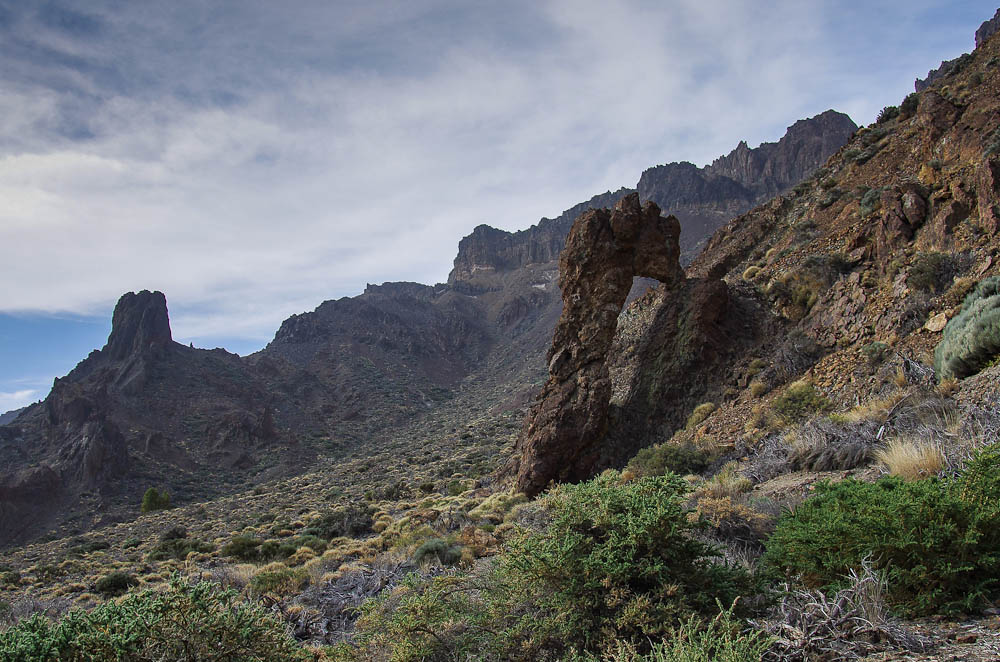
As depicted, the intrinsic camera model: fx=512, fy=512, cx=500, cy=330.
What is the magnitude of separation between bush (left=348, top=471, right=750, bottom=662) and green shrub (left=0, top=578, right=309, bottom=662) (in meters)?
0.80

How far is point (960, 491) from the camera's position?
3338 mm

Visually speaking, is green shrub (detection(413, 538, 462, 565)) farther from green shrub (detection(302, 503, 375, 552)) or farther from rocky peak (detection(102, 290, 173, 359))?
rocky peak (detection(102, 290, 173, 359))

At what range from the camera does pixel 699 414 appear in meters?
13.5

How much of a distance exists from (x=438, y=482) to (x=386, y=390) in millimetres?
49142

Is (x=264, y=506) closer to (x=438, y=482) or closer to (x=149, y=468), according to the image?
(x=438, y=482)

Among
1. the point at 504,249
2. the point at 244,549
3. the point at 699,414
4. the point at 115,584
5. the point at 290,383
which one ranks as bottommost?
the point at 244,549

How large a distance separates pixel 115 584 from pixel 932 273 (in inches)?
803

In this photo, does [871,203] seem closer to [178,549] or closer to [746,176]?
[178,549]

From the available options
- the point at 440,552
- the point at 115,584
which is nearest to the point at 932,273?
the point at 440,552

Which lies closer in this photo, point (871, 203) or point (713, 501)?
point (713, 501)

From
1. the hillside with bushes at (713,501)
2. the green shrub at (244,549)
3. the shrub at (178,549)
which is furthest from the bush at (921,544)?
the shrub at (178,549)

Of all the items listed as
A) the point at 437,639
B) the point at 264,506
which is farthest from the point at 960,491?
the point at 264,506

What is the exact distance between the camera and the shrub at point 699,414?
1334cm

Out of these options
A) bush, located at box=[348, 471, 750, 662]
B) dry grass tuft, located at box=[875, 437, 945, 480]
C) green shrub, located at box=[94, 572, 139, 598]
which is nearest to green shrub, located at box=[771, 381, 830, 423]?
dry grass tuft, located at box=[875, 437, 945, 480]
